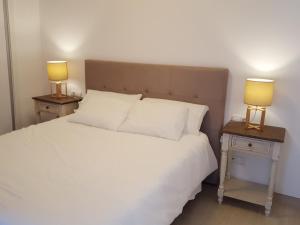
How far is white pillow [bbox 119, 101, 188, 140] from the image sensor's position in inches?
98.1

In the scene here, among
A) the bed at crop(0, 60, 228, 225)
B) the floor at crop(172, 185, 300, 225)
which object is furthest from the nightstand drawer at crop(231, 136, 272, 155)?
the floor at crop(172, 185, 300, 225)

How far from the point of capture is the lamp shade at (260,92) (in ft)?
7.61

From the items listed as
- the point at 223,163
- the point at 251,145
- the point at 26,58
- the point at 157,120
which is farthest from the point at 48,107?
the point at 251,145

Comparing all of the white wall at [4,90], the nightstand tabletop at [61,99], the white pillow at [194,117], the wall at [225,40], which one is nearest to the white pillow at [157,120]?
the white pillow at [194,117]

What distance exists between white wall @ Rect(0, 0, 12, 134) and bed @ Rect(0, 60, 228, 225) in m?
1.03

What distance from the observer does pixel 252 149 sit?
2367 millimetres

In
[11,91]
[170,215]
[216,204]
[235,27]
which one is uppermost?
[235,27]

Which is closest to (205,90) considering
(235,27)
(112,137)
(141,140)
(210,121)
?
(210,121)

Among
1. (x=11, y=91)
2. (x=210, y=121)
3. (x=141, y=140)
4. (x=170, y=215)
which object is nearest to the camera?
(x=170, y=215)

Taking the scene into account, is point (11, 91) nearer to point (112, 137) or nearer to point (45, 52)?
point (45, 52)

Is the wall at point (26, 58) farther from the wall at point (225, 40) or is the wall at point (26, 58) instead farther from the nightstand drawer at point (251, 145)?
the nightstand drawer at point (251, 145)

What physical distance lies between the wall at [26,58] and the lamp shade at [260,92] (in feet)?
9.05

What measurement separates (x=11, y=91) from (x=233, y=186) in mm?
2830

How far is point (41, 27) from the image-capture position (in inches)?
148
